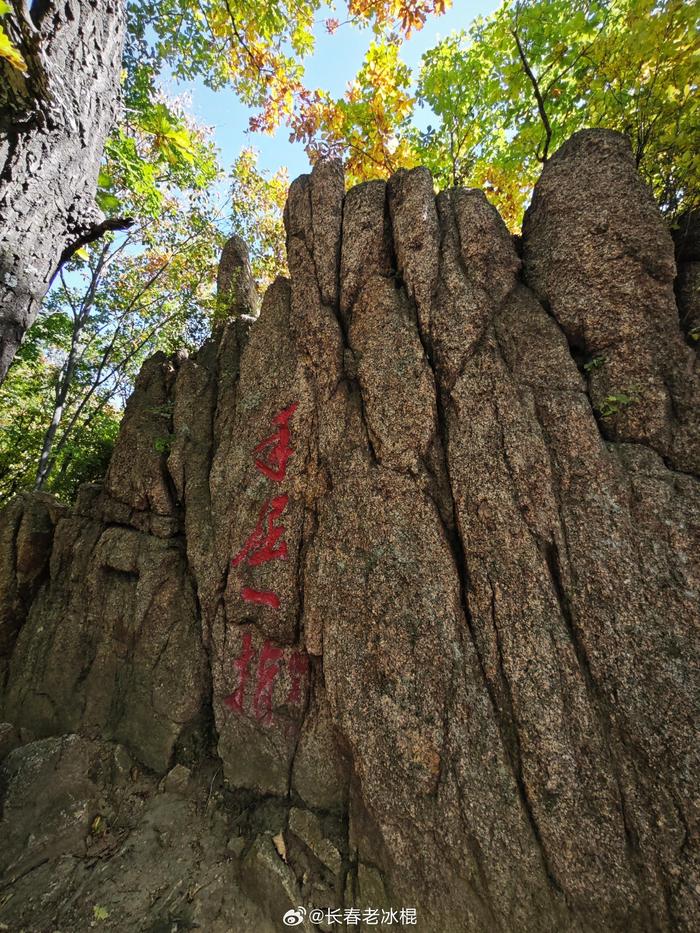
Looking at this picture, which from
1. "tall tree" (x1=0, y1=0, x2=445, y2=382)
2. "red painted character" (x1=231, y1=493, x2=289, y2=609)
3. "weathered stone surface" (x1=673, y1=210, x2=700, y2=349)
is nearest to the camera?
"tall tree" (x1=0, y1=0, x2=445, y2=382)

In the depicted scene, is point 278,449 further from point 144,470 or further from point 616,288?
point 616,288

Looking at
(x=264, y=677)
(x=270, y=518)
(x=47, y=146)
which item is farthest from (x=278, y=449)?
(x=47, y=146)

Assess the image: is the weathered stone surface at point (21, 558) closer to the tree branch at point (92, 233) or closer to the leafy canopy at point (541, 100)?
the tree branch at point (92, 233)

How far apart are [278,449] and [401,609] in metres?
3.50

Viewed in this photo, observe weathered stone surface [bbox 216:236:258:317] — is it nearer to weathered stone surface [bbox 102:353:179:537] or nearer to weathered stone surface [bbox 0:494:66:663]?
weathered stone surface [bbox 102:353:179:537]

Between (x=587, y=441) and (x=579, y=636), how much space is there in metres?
2.52

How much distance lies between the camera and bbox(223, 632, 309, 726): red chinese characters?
19.8ft

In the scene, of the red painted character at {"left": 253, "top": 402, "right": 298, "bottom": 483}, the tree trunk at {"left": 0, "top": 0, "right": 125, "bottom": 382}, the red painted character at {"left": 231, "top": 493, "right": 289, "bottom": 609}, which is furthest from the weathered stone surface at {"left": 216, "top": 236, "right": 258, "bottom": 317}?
the tree trunk at {"left": 0, "top": 0, "right": 125, "bottom": 382}

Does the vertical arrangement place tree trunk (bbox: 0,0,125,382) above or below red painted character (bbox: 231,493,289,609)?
above

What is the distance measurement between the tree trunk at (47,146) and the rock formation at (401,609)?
429 centimetres

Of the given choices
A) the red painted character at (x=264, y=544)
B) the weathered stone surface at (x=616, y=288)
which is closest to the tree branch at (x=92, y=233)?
the red painted character at (x=264, y=544)

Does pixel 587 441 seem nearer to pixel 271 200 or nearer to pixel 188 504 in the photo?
pixel 188 504

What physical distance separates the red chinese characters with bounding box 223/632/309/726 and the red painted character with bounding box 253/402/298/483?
2789 mm

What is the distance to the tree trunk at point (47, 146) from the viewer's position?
269 cm
